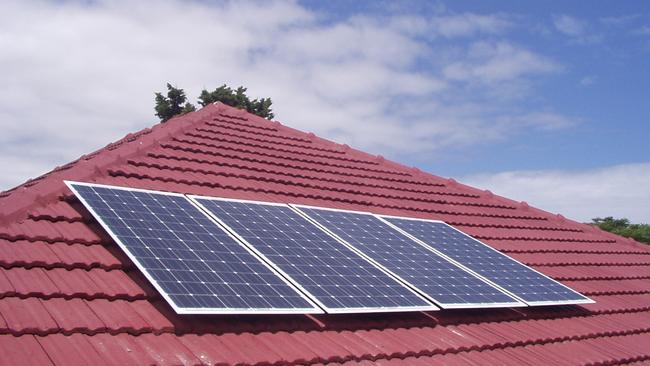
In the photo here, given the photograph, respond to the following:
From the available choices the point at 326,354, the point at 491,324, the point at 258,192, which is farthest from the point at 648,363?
the point at 258,192

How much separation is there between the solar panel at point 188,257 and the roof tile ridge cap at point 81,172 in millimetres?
327

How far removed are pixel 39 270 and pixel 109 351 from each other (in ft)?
3.42

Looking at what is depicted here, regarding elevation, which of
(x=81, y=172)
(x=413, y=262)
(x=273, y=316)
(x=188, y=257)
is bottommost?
(x=273, y=316)

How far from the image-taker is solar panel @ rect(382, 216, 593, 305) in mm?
7168

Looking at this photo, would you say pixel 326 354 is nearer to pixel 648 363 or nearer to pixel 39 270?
pixel 39 270

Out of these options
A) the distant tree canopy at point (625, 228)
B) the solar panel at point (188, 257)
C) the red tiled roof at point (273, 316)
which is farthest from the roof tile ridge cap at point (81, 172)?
the distant tree canopy at point (625, 228)

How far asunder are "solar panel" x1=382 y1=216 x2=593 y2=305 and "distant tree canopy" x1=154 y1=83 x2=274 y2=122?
1924 cm

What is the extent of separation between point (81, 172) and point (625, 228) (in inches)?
1521

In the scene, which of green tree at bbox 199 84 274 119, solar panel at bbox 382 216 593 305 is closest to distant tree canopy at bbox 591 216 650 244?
green tree at bbox 199 84 274 119

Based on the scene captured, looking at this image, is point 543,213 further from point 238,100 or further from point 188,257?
point 238,100

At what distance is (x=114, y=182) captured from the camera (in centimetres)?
656

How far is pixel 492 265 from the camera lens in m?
7.60

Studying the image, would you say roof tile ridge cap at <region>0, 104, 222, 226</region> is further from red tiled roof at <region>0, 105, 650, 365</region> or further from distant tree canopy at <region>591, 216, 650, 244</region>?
distant tree canopy at <region>591, 216, 650, 244</region>

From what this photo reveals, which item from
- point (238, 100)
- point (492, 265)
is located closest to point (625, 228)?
point (238, 100)
